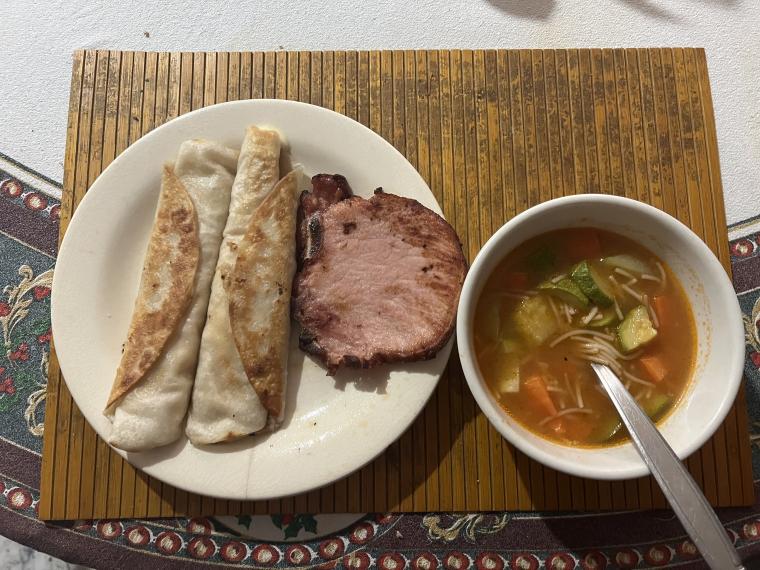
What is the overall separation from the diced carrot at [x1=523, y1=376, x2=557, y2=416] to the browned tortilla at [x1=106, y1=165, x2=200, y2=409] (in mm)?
1061

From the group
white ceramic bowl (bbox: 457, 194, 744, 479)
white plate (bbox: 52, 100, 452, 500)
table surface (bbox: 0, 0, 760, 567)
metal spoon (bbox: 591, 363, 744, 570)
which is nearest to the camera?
metal spoon (bbox: 591, 363, 744, 570)

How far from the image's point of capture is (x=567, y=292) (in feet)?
5.07

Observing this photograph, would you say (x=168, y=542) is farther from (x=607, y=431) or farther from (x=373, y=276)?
(x=607, y=431)

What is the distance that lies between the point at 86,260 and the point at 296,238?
0.66 metres

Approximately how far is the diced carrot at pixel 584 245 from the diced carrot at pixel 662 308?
0.65ft

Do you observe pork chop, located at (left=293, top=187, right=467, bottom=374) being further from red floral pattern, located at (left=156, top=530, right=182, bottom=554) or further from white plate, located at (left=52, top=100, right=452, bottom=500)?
red floral pattern, located at (left=156, top=530, right=182, bottom=554)

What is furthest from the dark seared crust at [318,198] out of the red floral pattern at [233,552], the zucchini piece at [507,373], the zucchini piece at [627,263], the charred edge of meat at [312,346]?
the red floral pattern at [233,552]

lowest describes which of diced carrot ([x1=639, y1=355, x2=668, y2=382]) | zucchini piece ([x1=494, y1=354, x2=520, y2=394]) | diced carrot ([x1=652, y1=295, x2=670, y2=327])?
zucchini piece ([x1=494, y1=354, x2=520, y2=394])

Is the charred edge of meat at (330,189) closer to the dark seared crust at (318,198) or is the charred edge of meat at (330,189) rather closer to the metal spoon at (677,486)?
the dark seared crust at (318,198)

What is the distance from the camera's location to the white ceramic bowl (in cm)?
141

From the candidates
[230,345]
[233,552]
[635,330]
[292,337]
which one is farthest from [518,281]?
[233,552]

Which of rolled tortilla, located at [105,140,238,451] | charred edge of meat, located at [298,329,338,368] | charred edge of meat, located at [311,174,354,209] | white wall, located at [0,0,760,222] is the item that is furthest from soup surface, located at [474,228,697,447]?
white wall, located at [0,0,760,222]

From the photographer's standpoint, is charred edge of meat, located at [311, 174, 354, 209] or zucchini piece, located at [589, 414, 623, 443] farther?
charred edge of meat, located at [311, 174, 354, 209]

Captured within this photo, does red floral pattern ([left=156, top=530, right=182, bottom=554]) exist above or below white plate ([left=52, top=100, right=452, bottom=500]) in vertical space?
below
